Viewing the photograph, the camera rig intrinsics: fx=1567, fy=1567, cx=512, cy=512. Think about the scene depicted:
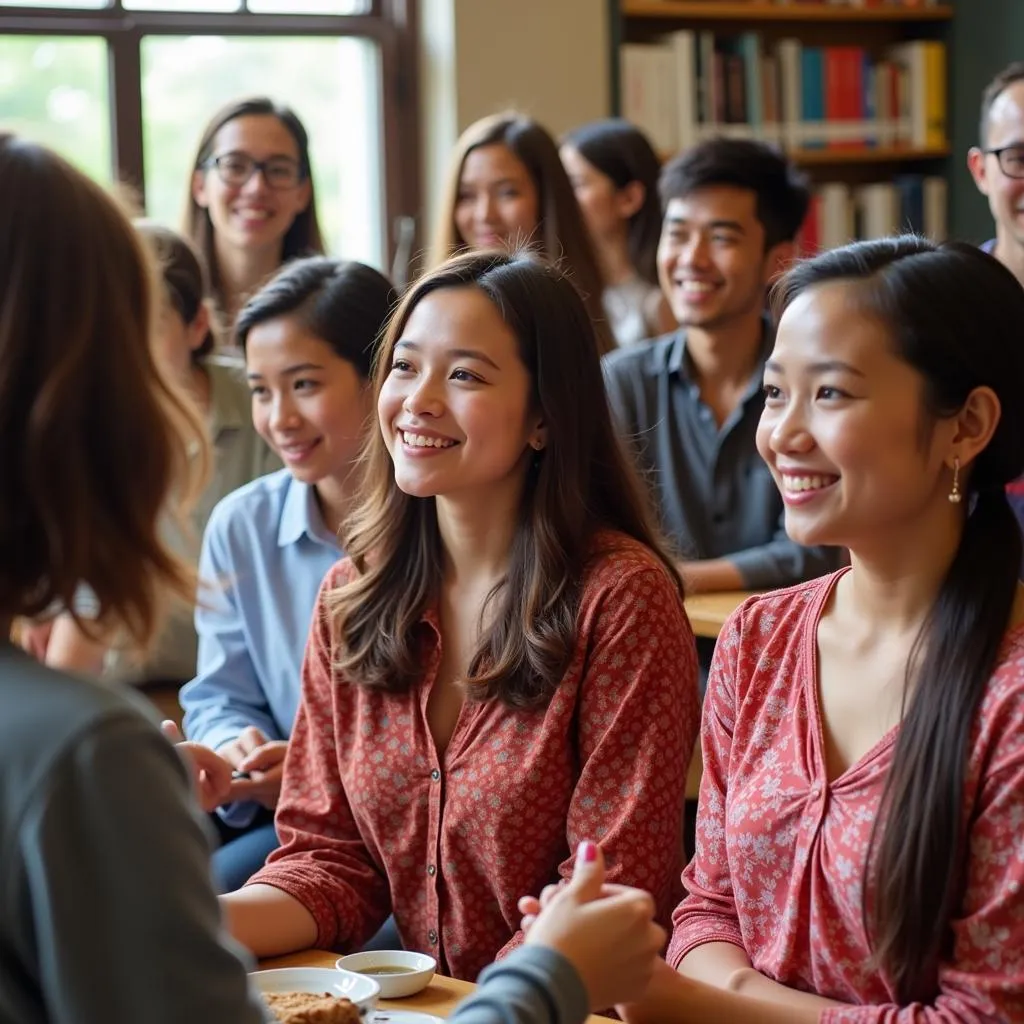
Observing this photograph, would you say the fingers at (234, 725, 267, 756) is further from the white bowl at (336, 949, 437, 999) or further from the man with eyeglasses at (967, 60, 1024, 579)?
the man with eyeglasses at (967, 60, 1024, 579)

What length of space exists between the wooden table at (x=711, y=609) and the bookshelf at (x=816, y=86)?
8.06 feet

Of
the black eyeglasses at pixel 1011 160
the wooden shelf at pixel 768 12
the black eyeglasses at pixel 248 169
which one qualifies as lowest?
the black eyeglasses at pixel 1011 160

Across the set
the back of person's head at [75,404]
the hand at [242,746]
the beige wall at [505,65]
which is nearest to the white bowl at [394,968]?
the back of person's head at [75,404]

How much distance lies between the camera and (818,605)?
1.67m

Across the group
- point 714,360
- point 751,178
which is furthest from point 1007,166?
point 714,360

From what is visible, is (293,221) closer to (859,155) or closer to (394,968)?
(859,155)

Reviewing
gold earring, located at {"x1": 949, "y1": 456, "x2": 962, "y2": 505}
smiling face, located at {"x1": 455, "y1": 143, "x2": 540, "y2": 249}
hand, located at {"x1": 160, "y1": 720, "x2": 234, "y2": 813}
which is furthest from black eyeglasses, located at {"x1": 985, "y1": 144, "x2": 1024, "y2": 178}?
hand, located at {"x1": 160, "y1": 720, "x2": 234, "y2": 813}

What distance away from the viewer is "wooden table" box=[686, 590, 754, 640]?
9.39 ft

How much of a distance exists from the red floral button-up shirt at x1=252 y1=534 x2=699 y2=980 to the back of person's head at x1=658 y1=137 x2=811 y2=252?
5.85 ft

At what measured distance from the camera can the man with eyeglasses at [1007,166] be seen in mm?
3240

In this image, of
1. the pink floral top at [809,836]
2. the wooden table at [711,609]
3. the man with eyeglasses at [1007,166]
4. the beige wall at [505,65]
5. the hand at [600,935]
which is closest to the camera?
the hand at [600,935]

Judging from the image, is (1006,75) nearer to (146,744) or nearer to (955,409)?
(955,409)

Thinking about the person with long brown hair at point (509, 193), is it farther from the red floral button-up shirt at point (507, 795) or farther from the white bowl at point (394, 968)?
the white bowl at point (394, 968)

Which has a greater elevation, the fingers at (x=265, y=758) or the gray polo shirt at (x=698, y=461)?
the gray polo shirt at (x=698, y=461)
